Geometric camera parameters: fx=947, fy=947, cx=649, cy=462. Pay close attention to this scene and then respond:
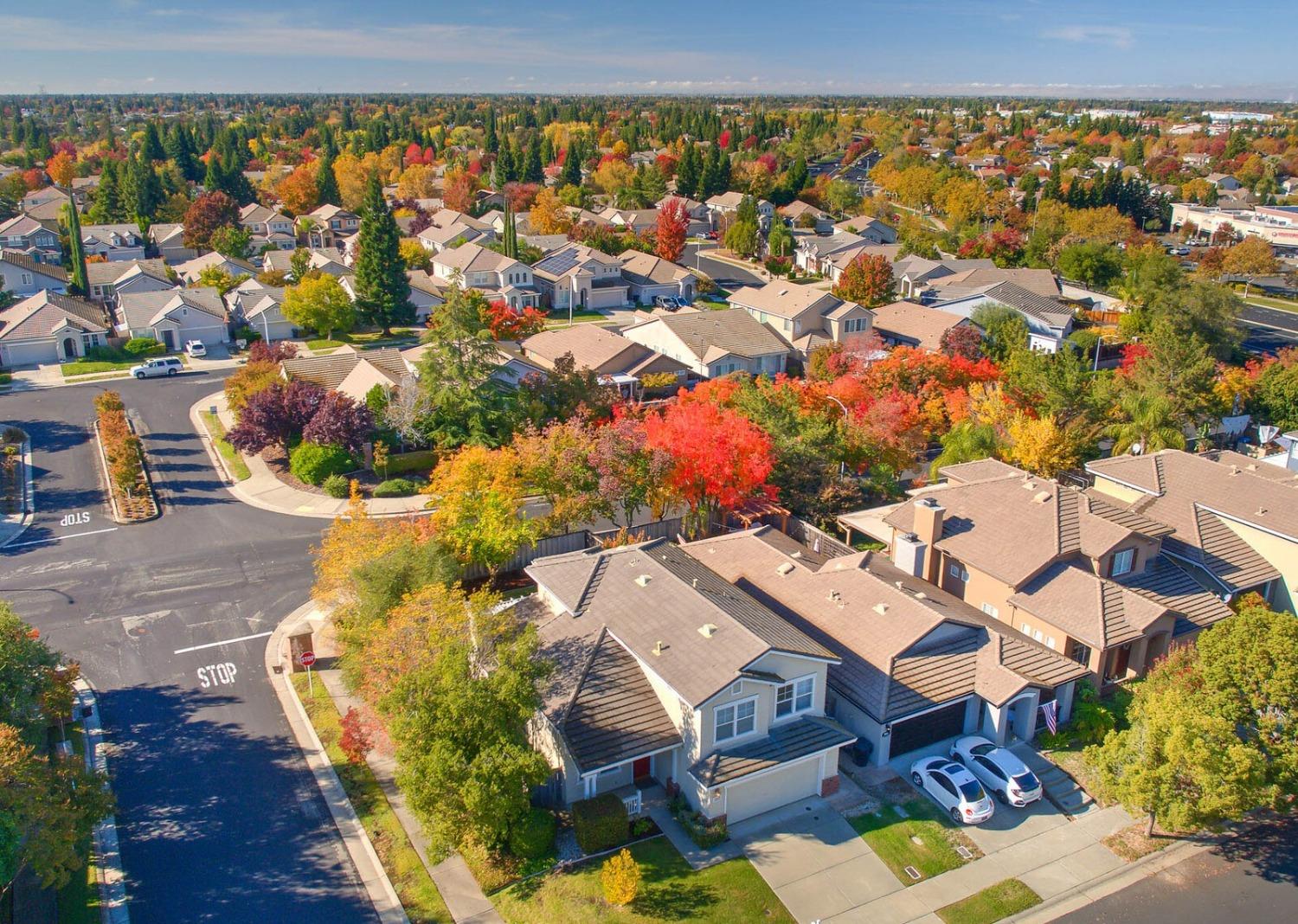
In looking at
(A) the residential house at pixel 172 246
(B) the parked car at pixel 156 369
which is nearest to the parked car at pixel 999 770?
(B) the parked car at pixel 156 369

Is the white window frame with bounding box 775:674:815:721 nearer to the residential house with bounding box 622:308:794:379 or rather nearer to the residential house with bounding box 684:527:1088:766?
the residential house with bounding box 684:527:1088:766

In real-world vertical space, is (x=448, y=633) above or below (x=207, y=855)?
above

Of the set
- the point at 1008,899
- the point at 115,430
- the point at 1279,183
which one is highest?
the point at 1279,183

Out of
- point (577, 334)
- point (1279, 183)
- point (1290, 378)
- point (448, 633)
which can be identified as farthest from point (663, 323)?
point (1279, 183)

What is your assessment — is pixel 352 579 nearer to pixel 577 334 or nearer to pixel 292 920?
pixel 292 920

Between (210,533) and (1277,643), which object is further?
(210,533)

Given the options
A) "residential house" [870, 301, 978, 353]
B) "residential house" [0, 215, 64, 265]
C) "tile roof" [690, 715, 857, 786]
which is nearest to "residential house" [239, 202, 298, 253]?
"residential house" [0, 215, 64, 265]
